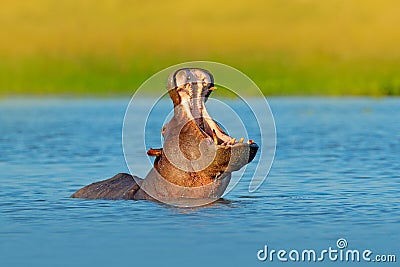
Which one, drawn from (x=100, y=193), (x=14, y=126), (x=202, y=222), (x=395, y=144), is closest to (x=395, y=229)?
(x=202, y=222)

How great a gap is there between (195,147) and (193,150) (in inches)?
2.9

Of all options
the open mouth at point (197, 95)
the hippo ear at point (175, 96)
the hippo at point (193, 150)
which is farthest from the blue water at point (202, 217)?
the hippo ear at point (175, 96)

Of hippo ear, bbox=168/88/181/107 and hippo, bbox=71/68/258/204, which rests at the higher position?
hippo ear, bbox=168/88/181/107

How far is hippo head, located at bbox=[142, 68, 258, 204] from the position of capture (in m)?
→ 14.9

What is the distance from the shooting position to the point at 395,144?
3089cm

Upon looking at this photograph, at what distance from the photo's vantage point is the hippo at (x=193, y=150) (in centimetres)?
1495

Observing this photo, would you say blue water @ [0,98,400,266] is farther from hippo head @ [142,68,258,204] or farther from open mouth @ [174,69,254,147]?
open mouth @ [174,69,254,147]

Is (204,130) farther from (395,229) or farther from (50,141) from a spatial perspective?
(50,141)

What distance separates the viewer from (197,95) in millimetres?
15273

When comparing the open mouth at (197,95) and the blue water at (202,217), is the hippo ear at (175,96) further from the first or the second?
the blue water at (202,217)

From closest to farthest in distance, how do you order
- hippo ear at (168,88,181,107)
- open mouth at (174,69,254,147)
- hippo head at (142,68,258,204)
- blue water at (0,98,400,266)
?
blue water at (0,98,400,266), hippo head at (142,68,258,204), open mouth at (174,69,254,147), hippo ear at (168,88,181,107)

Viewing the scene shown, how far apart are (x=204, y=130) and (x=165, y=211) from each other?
1342 millimetres

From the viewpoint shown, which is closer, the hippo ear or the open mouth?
the open mouth

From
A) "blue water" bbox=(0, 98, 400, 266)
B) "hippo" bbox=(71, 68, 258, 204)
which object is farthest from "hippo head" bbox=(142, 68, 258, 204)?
"blue water" bbox=(0, 98, 400, 266)
